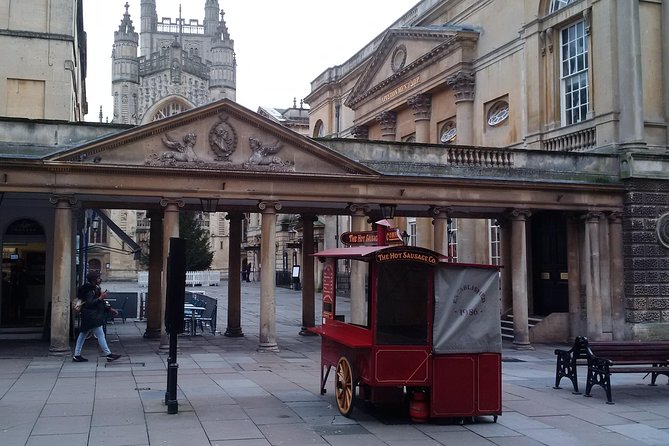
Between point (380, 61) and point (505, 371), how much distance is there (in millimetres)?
22029

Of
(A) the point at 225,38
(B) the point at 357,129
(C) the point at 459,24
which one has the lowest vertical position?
(B) the point at 357,129

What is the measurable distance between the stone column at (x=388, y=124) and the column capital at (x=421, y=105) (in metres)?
2.84

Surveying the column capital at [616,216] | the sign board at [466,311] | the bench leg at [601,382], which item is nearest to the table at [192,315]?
the column capital at [616,216]

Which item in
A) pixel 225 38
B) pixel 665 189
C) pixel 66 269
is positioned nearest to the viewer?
pixel 66 269

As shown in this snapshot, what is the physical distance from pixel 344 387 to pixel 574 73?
16141mm

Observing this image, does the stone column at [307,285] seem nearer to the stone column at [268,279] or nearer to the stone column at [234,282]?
the stone column at [234,282]

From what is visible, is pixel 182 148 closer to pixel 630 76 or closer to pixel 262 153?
pixel 262 153

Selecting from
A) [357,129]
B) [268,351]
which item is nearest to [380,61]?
[357,129]

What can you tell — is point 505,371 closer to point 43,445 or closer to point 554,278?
point 554,278

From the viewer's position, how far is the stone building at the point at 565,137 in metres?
20.0

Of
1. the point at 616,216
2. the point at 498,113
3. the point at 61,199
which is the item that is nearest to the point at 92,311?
the point at 61,199

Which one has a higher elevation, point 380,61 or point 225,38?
point 225,38

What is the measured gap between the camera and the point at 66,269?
1655 cm

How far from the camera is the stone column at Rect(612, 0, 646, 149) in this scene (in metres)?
20.0
